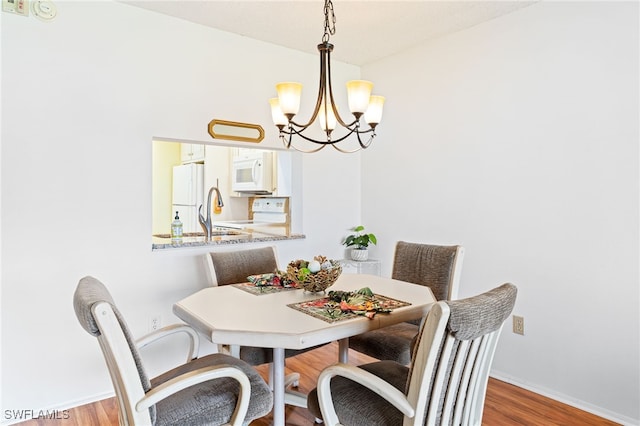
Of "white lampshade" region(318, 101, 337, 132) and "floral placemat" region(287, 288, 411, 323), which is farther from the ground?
"white lampshade" region(318, 101, 337, 132)

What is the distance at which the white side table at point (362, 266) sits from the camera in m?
3.69

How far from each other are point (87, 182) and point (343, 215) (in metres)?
2.10

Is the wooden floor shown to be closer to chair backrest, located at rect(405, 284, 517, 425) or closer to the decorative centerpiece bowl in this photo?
the decorative centerpiece bowl

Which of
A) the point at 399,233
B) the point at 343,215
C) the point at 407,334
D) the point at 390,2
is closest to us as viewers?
the point at 407,334

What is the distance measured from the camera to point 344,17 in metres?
2.81

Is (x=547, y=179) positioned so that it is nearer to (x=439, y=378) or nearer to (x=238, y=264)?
(x=439, y=378)

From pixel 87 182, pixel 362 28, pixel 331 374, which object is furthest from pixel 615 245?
pixel 87 182

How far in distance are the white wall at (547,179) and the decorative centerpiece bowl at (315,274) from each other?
1.43 meters

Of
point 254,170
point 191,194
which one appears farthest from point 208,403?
point 191,194

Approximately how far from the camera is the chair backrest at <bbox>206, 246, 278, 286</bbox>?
7.97 feet

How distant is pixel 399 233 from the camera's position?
11.7ft

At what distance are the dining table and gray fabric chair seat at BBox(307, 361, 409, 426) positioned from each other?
0.19 m

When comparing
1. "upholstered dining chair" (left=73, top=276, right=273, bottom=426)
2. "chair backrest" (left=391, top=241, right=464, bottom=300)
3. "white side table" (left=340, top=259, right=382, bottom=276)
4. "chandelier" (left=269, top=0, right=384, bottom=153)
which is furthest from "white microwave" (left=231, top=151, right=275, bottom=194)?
"upholstered dining chair" (left=73, top=276, right=273, bottom=426)

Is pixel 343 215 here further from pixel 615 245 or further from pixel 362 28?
pixel 615 245
